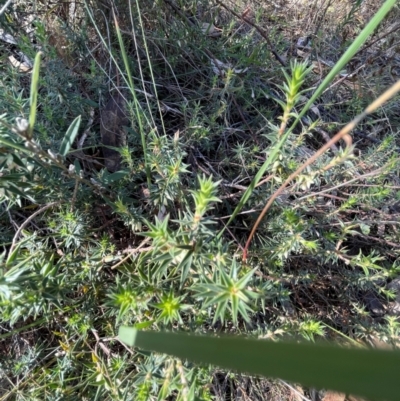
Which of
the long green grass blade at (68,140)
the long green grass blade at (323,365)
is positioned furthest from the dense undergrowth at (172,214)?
the long green grass blade at (323,365)

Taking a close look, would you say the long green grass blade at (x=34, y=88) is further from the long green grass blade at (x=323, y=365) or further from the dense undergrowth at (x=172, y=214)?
the long green grass blade at (x=323, y=365)

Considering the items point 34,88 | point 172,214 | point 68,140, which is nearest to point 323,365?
point 34,88

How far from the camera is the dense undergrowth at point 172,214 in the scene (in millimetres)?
1114

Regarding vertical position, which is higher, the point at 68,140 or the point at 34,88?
the point at 34,88

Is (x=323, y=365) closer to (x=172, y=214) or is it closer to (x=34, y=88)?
(x=34, y=88)

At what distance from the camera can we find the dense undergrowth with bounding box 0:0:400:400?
1114mm

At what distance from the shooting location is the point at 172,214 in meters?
1.60

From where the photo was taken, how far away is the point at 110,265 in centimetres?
158

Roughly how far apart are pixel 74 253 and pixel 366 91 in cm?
197

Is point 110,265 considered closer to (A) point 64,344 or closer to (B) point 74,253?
(B) point 74,253

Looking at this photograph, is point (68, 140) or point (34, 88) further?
point (68, 140)

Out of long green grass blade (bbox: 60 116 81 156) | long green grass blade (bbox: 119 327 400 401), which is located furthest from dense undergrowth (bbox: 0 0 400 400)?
long green grass blade (bbox: 119 327 400 401)

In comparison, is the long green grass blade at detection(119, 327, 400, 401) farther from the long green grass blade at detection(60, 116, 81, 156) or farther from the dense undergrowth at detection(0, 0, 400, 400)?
the long green grass blade at detection(60, 116, 81, 156)

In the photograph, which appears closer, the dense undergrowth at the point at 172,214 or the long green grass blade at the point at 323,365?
the long green grass blade at the point at 323,365
